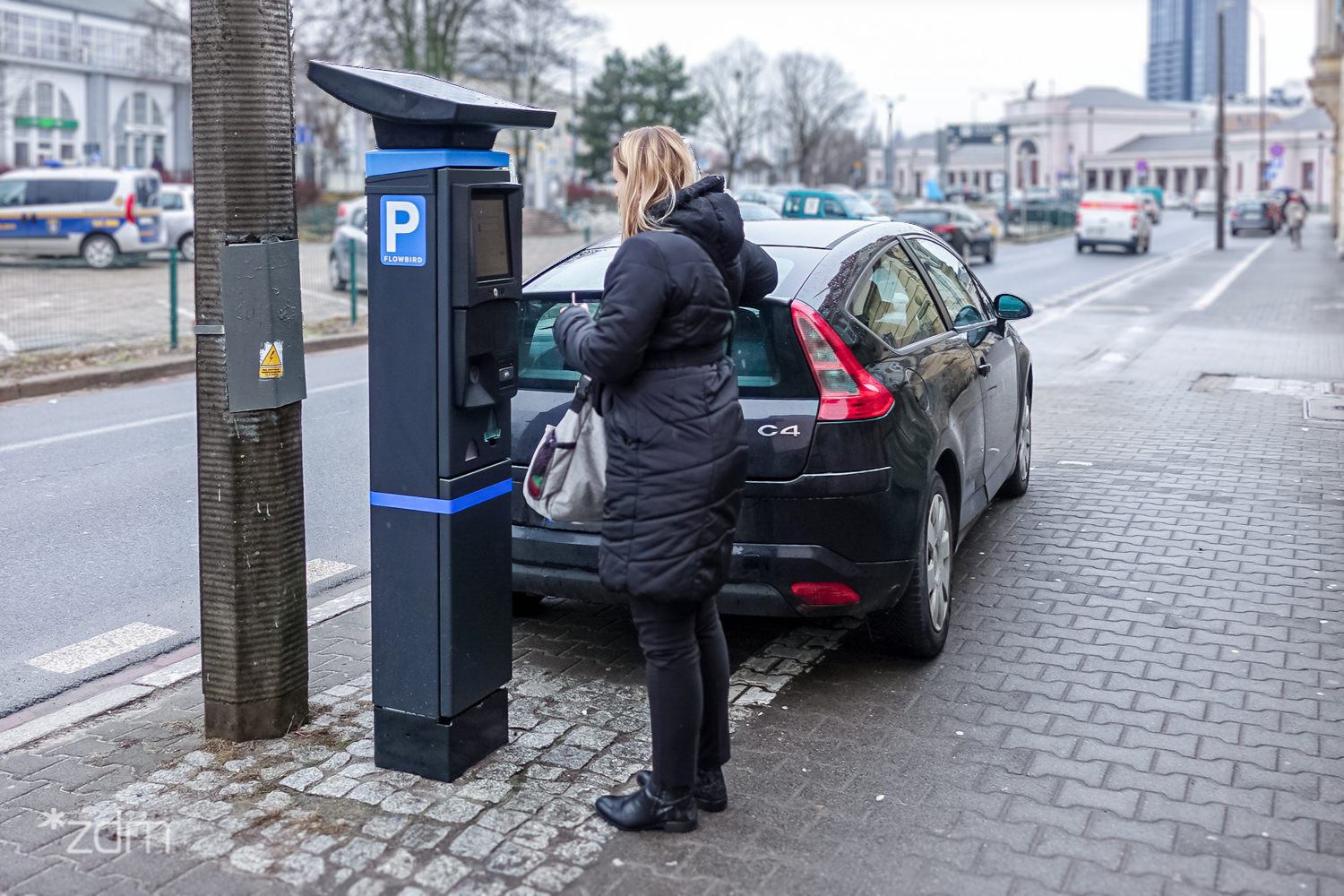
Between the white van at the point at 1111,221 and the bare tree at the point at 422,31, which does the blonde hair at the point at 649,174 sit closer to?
the bare tree at the point at 422,31

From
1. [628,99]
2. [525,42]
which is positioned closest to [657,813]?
[525,42]

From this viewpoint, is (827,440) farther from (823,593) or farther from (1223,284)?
(1223,284)

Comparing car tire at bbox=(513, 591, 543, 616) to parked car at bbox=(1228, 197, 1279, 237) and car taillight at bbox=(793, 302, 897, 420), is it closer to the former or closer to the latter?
car taillight at bbox=(793, 302, 897, 420)

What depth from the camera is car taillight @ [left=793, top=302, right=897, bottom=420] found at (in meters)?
4.42

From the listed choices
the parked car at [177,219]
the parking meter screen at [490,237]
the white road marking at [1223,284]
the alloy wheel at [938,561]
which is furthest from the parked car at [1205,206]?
the parking meter screen at [490,237]

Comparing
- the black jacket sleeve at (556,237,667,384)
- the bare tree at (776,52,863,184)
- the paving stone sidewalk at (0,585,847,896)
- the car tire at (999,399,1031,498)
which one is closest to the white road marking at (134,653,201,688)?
the paving stone sidewalk at (0,585,847,896)

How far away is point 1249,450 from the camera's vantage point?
29.5 ft

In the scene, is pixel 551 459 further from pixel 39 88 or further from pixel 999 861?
pixel 39 88

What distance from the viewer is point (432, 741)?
381 centimetres

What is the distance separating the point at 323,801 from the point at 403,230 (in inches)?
61.6

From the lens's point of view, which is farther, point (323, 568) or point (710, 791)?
point (323, 568)

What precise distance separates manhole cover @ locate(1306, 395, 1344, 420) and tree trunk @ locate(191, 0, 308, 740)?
8.71 m

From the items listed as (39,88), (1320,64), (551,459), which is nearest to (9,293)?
(551,459)

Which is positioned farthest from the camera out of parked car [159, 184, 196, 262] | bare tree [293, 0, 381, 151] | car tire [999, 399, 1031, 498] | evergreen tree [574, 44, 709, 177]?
evergreen tree [574, 44, 709, 177]
